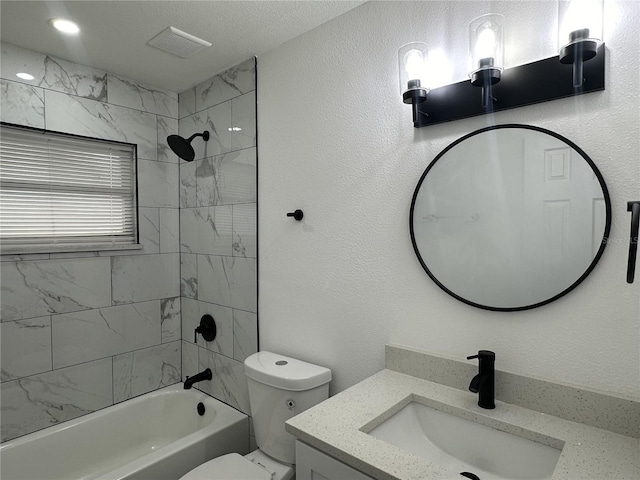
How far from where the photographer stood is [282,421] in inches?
69.9

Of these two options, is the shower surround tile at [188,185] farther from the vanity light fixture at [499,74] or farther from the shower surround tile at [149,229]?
the vanity light fixture at [499,74]

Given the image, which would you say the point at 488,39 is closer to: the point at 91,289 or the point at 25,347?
the point at 91,289

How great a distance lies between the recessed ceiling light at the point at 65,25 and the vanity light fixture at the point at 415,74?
1543mm

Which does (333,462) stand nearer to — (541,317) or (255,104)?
(541,317)

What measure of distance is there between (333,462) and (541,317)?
799 millimetres

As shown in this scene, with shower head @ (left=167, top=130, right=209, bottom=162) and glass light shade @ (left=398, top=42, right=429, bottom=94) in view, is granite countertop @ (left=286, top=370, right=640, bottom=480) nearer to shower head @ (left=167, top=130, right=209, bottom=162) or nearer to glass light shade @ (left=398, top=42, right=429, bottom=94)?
glass light shade @ (left=398, top=42, right=429, bottom=94)

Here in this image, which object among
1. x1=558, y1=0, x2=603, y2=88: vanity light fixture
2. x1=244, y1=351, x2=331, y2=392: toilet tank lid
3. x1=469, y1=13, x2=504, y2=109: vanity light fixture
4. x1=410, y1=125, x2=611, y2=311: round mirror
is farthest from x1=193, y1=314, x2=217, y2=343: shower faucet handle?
x1=558, y1=0, x2=603, y2=88: vanity light fixture

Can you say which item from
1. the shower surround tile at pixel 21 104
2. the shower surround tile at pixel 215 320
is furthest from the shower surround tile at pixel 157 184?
the shower surround tile at pixel 215 320

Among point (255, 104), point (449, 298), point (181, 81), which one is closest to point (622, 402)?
point (449, 298)

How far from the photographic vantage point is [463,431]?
4.28 ft

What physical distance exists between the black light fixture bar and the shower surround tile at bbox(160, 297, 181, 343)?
2061 millimetres

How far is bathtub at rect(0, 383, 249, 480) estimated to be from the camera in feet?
6.49

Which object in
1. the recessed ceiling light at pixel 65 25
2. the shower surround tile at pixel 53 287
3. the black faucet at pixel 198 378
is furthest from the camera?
the black faucet at pixel 198 378

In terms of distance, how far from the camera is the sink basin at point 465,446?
117 centimetres
